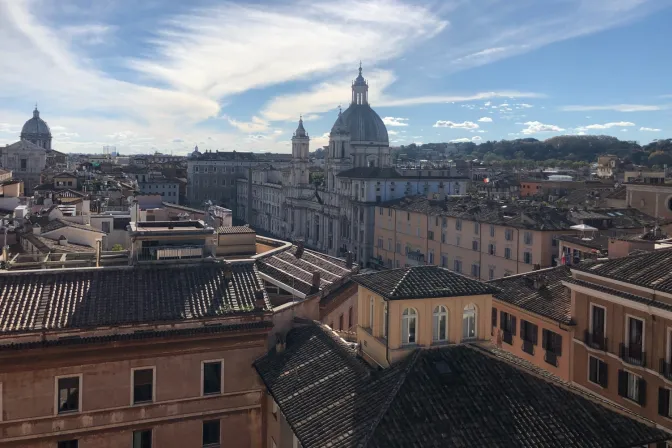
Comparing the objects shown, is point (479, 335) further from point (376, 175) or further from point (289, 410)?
point (376, 175)

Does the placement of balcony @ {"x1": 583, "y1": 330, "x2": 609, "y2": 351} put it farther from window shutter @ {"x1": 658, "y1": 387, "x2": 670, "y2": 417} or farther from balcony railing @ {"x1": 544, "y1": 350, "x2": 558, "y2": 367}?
balcony railing @ {"x1": 544, "y1": 350, "x2": 558, "y2": 367}

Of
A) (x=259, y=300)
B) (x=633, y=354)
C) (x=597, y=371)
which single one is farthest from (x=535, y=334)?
(x=259, y=300)

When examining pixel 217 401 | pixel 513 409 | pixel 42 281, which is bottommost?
pixel 217 401

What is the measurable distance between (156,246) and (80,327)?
492 centimetres

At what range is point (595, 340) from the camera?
21.2m

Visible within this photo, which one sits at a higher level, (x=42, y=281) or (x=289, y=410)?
(x=42, y=281)

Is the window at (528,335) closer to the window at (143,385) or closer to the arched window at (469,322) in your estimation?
the arched window at (469,322)

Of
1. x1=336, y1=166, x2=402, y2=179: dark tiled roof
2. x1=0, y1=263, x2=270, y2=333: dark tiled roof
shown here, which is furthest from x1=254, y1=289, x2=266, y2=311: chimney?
x1=336, y1=166, x2=402, y2=179: dark tiled roof

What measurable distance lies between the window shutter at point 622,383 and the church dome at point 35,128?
15457 centimetres

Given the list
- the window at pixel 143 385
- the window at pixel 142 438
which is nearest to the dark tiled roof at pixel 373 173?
the window at pixel 143 385

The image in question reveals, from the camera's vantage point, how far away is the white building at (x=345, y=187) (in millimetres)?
77375

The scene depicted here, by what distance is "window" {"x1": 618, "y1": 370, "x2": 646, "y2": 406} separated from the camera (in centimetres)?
1936

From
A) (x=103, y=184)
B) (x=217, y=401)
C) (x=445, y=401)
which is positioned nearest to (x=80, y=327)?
(x=217, y=401)

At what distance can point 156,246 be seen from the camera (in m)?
21.7
